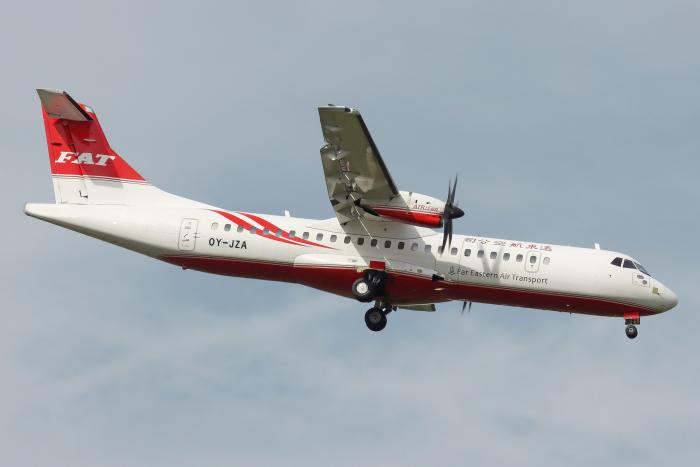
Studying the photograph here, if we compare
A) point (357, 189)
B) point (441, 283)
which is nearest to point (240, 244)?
point (357, 189)

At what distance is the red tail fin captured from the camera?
3089cm

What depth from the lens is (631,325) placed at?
1125 inches

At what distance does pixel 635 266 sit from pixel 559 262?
2283 millimetres

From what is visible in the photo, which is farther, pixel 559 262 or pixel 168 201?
pixel 168 201

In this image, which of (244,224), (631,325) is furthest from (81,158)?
(631,325)

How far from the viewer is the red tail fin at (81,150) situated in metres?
30.9

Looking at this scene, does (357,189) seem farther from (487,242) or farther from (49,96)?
(49,96)

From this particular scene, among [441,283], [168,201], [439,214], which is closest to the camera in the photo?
[439,214]

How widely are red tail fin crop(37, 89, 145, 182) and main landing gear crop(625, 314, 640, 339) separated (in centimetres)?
1540

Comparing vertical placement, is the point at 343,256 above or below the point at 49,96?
below

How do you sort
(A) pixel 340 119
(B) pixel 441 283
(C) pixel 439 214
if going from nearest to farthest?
(A) pixel 340 119
(C) pixel 439 214
(B) pixel 441 283

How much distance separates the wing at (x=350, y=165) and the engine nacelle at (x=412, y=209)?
229mm

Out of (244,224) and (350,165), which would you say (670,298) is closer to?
(350,165)

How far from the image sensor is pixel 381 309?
29.8 meters
